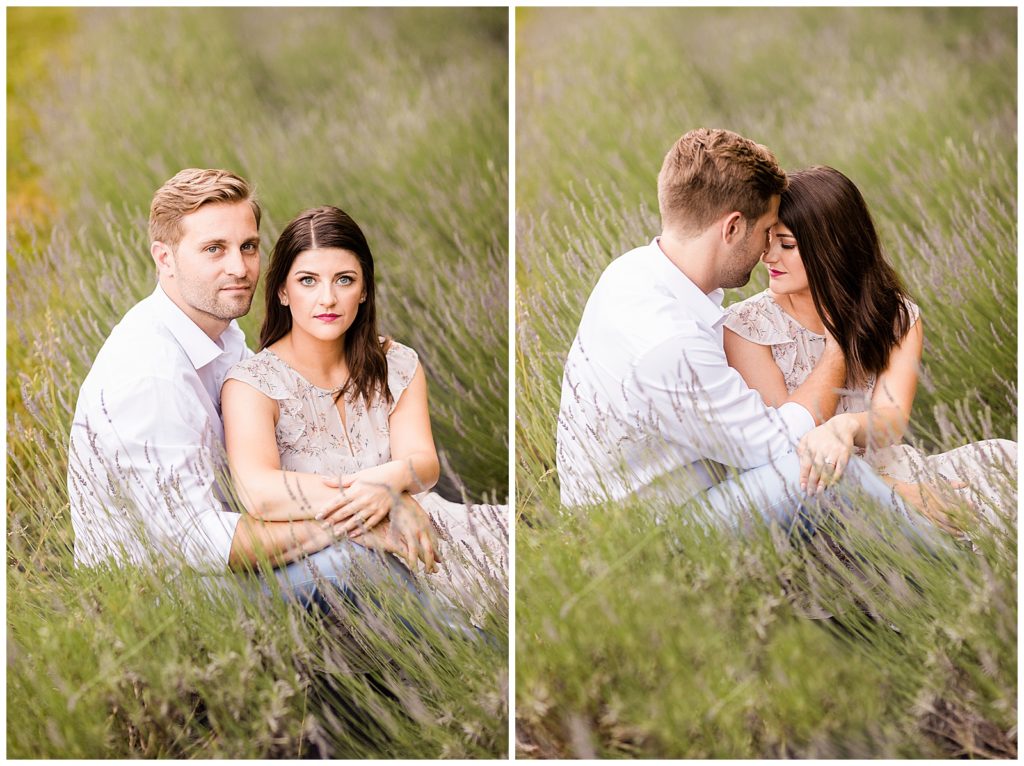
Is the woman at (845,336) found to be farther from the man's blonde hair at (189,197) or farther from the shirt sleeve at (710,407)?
the man's blonde hair at (189,197)

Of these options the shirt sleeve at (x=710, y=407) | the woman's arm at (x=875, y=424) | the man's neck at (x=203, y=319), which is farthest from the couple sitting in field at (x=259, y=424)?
the woman's arm at (x=875, y=424)

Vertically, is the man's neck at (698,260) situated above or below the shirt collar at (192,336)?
below

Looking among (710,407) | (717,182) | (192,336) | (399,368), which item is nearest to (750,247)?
(717,182)

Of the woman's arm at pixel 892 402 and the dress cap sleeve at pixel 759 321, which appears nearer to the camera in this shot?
the woman's arm at pixel 892 402

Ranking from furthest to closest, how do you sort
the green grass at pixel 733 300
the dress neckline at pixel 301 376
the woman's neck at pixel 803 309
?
1. the woman's neck at pixel 803 309
2. the dress neckline at pixel 301 376
3. the green grass at pixel 733 300

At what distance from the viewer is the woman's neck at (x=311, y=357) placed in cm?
273

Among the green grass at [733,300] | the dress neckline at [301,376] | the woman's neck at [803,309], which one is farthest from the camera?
the woman's neck at [803,309]

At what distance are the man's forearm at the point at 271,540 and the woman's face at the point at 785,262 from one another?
1.37 meters

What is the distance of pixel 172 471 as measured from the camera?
2.63m

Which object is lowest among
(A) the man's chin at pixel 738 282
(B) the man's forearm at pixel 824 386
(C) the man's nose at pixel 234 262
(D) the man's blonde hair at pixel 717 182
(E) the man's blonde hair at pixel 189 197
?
(B) the man's forearm at pixel 824 386

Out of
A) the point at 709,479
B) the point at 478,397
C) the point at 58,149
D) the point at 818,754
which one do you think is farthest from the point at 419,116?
the point at 818,754

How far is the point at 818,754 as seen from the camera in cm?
261

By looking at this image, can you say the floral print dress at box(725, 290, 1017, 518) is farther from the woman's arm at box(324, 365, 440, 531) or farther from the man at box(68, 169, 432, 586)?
the man at box(68, 169, 432, 586)

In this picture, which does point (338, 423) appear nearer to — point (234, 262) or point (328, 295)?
point (328, 295)
